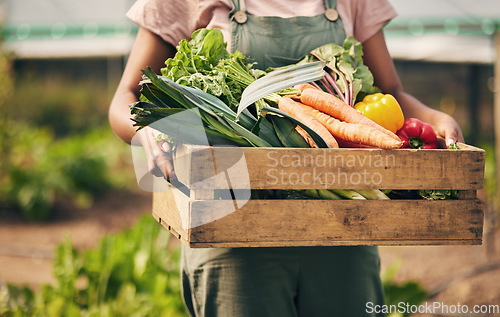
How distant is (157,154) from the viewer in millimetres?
1524

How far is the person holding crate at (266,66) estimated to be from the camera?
5.94 ft

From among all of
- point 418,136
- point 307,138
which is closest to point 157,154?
point 307,138

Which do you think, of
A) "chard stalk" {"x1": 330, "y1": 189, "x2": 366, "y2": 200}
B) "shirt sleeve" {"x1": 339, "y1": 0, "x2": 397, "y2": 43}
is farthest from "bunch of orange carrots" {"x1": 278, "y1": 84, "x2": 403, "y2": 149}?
"shirt sleeve" {"x1": 339, "y1": 0, "x2": 397, "y2": 43}

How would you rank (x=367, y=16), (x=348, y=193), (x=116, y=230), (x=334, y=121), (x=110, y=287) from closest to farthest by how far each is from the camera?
(x=348, y=193), (x=334, y=121), (x=367, y=16), (x=110, y=287), (x=116, y=230)

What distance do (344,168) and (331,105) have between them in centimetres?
31

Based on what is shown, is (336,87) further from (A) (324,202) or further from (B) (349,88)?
(A) (324,202)

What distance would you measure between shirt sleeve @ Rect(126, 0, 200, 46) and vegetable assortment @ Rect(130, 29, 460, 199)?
0.45 feet

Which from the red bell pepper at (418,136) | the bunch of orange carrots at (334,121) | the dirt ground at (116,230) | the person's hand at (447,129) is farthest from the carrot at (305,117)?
the dirt ground at (116,230)

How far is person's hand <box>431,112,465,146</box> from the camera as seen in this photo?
173cm

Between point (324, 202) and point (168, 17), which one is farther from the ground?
point (168, 17)

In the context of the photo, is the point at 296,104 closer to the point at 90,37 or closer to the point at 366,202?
the point at 366,202

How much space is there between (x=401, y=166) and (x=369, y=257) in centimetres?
52

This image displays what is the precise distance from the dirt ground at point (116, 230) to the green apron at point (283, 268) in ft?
7.24

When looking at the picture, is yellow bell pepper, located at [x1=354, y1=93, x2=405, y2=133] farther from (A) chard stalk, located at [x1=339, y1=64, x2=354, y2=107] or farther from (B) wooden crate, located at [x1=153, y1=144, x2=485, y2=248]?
(B) wooden crate, located at [x1=153, y1=144, x2=485, y2=248]
